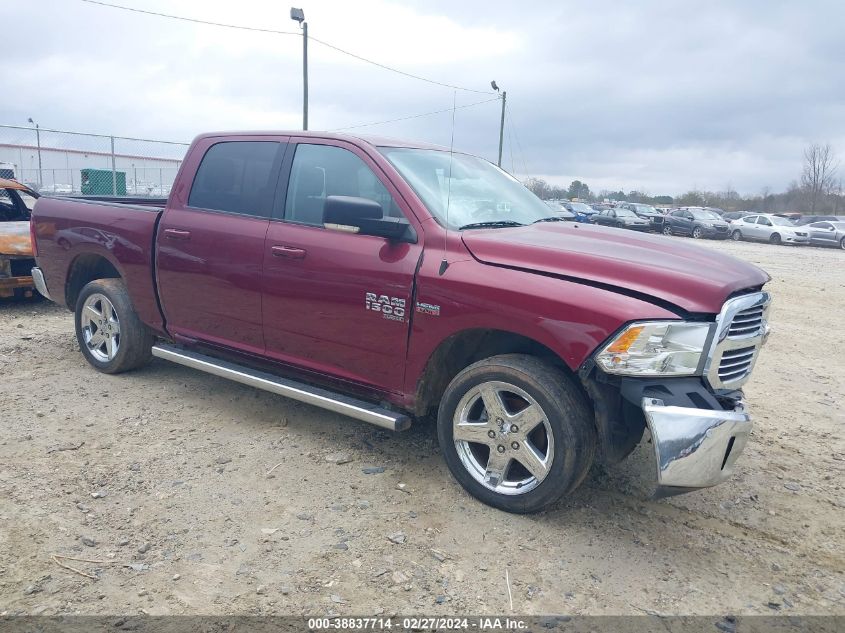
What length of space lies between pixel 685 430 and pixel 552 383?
645mm

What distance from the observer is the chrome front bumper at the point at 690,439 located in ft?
9.52

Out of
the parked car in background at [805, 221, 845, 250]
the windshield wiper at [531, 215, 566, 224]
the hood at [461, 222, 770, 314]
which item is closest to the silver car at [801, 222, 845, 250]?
the parked car in background at [805, 221, 845, 250]

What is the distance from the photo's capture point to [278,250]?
4176 millimetres

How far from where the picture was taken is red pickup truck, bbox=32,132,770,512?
304 centimetres

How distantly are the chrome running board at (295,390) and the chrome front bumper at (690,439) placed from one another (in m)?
1.38

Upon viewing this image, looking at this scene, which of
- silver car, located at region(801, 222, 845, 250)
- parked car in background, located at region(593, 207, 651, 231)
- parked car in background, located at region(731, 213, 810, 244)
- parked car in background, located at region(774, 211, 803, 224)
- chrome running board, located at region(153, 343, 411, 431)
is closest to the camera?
chrome running board, located at region(153, 343, 411, 431)

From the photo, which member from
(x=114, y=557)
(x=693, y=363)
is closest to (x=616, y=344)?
(x=693, y=363)

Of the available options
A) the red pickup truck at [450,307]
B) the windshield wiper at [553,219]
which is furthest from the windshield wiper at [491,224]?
the windshield wiper at [553,219]

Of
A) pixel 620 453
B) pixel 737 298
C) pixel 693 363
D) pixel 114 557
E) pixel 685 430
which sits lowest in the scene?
pixel 114 557

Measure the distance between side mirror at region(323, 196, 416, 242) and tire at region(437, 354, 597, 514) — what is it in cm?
87

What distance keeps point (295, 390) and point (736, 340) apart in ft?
8.14

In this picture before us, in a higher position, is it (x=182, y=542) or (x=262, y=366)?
(x=262, y=366)

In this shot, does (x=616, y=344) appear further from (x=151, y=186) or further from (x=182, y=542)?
(x=151, y=186)

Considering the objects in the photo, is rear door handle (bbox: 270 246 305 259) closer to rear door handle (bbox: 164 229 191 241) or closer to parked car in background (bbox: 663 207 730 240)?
rear door handle (bbox: 164 229 191 241)
